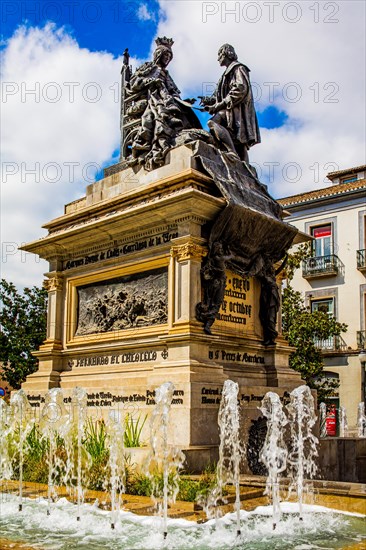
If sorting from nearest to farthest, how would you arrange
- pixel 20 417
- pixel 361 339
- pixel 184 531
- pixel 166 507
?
pixel 184 531, pixel 166 507, pixel 20 417, pixel 361 339

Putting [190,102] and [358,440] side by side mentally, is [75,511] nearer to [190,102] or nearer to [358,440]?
[358,440]

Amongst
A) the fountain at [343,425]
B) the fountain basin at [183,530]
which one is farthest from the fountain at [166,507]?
the fountain at [343,425]

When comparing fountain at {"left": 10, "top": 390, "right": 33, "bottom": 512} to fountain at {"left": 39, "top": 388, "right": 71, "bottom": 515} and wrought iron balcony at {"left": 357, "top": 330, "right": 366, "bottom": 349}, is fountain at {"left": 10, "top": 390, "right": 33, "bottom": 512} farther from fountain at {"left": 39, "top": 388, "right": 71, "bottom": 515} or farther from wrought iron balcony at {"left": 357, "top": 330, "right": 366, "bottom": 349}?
wrought iron balcony at {"left": 357, "top": 330, "right": 366, "bottom": 349}

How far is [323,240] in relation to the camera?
119 feet

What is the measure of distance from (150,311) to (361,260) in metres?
24.3

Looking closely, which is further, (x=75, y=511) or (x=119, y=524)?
(x=75, y=511)

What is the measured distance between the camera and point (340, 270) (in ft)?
116

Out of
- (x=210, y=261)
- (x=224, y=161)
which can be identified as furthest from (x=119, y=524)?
(x=224, y=161)

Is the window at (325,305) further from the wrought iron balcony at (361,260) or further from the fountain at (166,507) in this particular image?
the fountain at (166,507)

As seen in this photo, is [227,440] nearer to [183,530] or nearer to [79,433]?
[79,433]

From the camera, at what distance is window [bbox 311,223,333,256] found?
36.0 meters

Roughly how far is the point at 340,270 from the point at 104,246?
24.0 meters

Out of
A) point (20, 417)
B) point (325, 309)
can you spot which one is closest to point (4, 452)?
point (20, 417)

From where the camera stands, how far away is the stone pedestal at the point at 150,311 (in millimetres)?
10781
